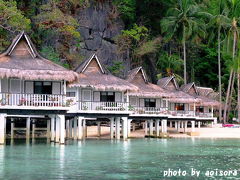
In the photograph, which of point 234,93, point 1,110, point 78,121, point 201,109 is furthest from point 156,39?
point 1,110

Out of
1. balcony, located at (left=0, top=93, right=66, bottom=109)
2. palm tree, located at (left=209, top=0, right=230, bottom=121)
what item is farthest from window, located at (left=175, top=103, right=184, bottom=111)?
balcony, located at (left=0, top=93, right=66, bottom=109)

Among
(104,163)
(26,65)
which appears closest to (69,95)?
(26,65)

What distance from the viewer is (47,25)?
46.7 m

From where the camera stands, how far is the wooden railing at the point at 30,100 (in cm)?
2844

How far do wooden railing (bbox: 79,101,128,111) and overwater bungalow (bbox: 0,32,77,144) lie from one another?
9.20ft

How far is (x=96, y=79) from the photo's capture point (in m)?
36.2

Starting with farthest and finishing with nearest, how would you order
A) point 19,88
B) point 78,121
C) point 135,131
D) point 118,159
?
point 135,131, point 78,121, point 19,88, point 118,159

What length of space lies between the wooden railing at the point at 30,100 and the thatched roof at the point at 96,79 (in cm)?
498

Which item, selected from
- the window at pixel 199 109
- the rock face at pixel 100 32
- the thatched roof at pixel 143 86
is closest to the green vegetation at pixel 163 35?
the rock face at pixel 100 32

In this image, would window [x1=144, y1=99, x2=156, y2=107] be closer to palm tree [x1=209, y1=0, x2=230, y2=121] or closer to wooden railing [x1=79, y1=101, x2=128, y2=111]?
wooden railing [x1=79, y1=101, x2=128, y2=111]

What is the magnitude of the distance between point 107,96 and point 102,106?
3472mm

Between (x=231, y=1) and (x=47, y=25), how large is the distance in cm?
2353

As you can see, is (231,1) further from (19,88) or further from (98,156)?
(98,156)

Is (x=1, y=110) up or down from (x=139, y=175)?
up
